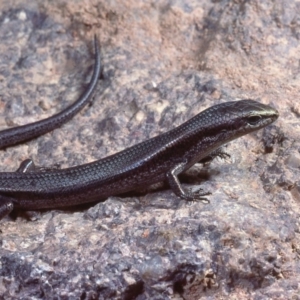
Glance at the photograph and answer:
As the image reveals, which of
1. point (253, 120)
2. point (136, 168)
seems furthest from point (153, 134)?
point (253, 120)

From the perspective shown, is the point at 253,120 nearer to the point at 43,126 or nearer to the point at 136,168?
the point at 136,168

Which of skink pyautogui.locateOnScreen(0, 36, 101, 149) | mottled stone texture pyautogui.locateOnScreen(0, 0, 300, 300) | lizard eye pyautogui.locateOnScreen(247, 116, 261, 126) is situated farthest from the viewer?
skink pyautogui.locateOnScreen(0, 36, 101, 149)

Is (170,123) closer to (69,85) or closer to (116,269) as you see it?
(69,85)

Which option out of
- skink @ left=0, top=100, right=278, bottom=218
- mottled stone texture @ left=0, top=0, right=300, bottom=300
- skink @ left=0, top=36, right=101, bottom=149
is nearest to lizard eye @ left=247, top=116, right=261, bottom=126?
skink @ left=0, top=100, right=278, bottom=218

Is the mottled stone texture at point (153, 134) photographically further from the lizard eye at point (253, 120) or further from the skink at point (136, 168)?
the lizard eye at point (253, 120)

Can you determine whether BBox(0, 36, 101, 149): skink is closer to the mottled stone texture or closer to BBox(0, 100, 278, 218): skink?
the mottled stone texture

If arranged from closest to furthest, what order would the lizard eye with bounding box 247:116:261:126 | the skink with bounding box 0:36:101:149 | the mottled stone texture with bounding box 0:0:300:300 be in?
the mottled stone texture with bounding box 0:0:300:300 < the lizard eye with bounding box 247:116:261:126 < the skink with bounding box 0:36:101:149

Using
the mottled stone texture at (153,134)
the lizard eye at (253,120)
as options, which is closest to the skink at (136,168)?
the lizard eye at (253,120)
